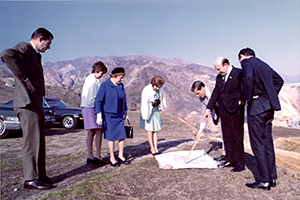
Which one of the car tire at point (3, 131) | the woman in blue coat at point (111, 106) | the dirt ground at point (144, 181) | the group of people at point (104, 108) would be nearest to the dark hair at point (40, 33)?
the group of people at point (104, 108)

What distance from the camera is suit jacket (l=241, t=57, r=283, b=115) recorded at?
3248 mm

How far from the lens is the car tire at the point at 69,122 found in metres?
10.5

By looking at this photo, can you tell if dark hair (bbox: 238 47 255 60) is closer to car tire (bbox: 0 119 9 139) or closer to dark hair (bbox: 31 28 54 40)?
dark hair (bbox: 31 28 54 40)

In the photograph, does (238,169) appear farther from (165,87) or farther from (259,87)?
(165,87)

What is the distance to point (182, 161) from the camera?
481cm

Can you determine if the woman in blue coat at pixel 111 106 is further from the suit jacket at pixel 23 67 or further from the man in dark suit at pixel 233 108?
the man in dark suit at pixel 233 108

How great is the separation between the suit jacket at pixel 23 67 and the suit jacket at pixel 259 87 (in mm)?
2948

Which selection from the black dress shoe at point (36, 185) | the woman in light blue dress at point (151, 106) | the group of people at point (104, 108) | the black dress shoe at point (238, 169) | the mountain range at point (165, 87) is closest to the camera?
the black dress shoe at point (36, 185)

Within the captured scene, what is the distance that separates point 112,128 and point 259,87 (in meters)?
2.70

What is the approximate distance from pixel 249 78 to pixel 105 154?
3860 millimetres

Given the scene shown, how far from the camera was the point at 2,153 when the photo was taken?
5859 mm

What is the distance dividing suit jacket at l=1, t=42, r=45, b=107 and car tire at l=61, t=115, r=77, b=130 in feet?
24.3

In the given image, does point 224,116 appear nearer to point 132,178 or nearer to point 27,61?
point 132,178

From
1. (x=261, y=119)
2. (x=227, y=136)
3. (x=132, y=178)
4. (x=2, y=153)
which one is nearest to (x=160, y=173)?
(x=132, y=178)
